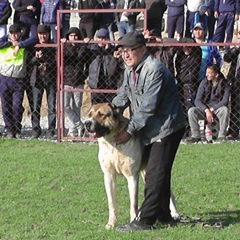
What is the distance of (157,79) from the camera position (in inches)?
287

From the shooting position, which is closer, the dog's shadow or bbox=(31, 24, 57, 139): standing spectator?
the dog's shadow

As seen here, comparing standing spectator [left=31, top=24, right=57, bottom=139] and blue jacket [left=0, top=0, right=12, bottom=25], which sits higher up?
blue jacket [left=0, top=0, right=12, bottom=25]

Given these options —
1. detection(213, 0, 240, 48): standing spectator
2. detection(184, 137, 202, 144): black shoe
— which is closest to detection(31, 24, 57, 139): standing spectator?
detection(184, 137, 202, 144): black shoe

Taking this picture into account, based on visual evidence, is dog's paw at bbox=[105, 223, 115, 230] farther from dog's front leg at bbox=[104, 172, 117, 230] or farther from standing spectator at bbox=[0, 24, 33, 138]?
standing spectator at bbox=[0, 24, 33, 138]

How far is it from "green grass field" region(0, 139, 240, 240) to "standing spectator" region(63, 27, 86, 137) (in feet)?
2.00

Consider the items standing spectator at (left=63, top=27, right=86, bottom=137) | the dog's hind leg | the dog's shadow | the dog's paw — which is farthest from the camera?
standing spectator at (left=63, top=27, right=86, bottom=137)

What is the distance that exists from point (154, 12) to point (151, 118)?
29.5 ft

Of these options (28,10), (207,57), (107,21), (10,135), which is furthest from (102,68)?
(28,10)

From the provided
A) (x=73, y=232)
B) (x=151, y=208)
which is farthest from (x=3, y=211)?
(x=151, y=208)

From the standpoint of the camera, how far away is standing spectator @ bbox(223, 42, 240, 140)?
12.9m

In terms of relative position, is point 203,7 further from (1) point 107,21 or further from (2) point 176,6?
(1) point 107,21

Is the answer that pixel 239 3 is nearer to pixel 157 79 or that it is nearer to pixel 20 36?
pixel 20 36

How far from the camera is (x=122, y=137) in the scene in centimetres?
756

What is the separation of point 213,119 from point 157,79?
5.76m
